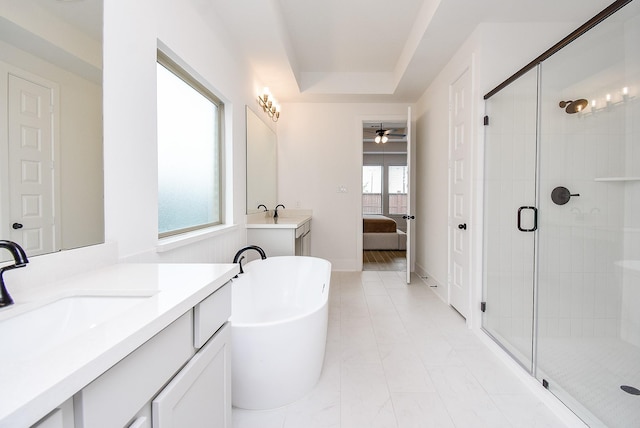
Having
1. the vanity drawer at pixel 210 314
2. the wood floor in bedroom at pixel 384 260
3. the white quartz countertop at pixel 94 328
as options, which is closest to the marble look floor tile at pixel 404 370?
the vanity drawer at pixel 210 314

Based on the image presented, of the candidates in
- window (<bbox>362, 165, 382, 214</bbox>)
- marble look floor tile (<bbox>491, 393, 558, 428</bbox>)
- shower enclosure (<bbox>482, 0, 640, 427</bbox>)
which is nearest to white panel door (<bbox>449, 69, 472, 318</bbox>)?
shower enclosure (<bbox>482, 0, 640, 427</bbox>)

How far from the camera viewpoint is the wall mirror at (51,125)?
807 mm

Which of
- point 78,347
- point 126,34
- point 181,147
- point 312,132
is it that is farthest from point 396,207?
point 78,347

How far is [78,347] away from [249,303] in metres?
1.93

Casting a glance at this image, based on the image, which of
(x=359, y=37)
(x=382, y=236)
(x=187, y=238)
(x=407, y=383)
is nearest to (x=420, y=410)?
(x=407, y=383)

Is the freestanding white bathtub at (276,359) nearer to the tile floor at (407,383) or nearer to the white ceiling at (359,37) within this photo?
the tile floor at (407,383)

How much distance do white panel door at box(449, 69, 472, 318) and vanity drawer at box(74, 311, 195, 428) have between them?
244cm

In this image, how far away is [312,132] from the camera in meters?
4.41

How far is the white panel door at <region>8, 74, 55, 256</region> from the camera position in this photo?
2.68 ft

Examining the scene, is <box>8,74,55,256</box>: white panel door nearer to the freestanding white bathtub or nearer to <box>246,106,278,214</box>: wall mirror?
the freestanding white bathtub

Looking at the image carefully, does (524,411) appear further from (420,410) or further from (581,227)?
(581,227)

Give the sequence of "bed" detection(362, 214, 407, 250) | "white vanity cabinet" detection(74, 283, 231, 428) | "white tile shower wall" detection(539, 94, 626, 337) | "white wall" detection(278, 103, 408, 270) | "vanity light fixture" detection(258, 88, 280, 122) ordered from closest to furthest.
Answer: "white vanity cabinet" detection(74, 283, 231, 428) < "white tile shower wall" detection(539, 94, 626, 337) < "vanity light fixture" detection(258, 88, 280, 122) < "white wall" detection(278, 103, 408, 270) < "bed" detection(362, 214, 407, 250)

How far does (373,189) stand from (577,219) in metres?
7.13

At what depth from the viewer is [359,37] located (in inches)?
122
